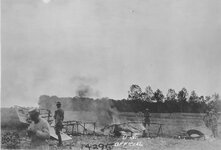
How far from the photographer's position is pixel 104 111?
305 inches

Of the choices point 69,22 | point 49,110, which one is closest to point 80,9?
point 69,22

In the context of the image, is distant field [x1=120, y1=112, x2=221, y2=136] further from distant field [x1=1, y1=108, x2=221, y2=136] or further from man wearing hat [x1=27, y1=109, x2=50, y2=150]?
man wearing hat [x1=27, y1=109, x2=50, y2=150]

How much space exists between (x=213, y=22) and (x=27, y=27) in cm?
368

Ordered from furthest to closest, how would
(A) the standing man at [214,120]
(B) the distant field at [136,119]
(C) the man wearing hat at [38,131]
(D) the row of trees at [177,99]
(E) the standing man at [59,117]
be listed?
(B) the distant field at [136,119]
(E) the standing man at [59,117]
(A) the standing man at [214,120]
(D) the row of trees at [177,99]
(C) the man wearing hat at [38,131]

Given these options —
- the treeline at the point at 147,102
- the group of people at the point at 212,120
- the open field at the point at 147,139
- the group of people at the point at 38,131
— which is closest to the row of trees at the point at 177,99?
the treeline at the point at 147,102

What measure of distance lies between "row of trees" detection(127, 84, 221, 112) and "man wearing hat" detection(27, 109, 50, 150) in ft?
8.84

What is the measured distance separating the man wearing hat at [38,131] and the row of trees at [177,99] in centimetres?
270

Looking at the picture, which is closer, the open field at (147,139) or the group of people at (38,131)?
the group of people at (38,131)

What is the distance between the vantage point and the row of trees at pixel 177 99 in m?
7.30

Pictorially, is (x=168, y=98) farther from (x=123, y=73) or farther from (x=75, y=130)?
(x=75, y=130)

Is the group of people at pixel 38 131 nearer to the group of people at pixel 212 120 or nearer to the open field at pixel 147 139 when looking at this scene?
the open field at pixel 147 139

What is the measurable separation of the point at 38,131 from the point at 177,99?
11.3ft

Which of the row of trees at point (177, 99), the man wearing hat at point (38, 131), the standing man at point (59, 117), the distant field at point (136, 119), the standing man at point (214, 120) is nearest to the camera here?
the man wearing hat at point (38, 131)

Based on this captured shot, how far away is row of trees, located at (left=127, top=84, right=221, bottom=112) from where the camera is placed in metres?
7.30
